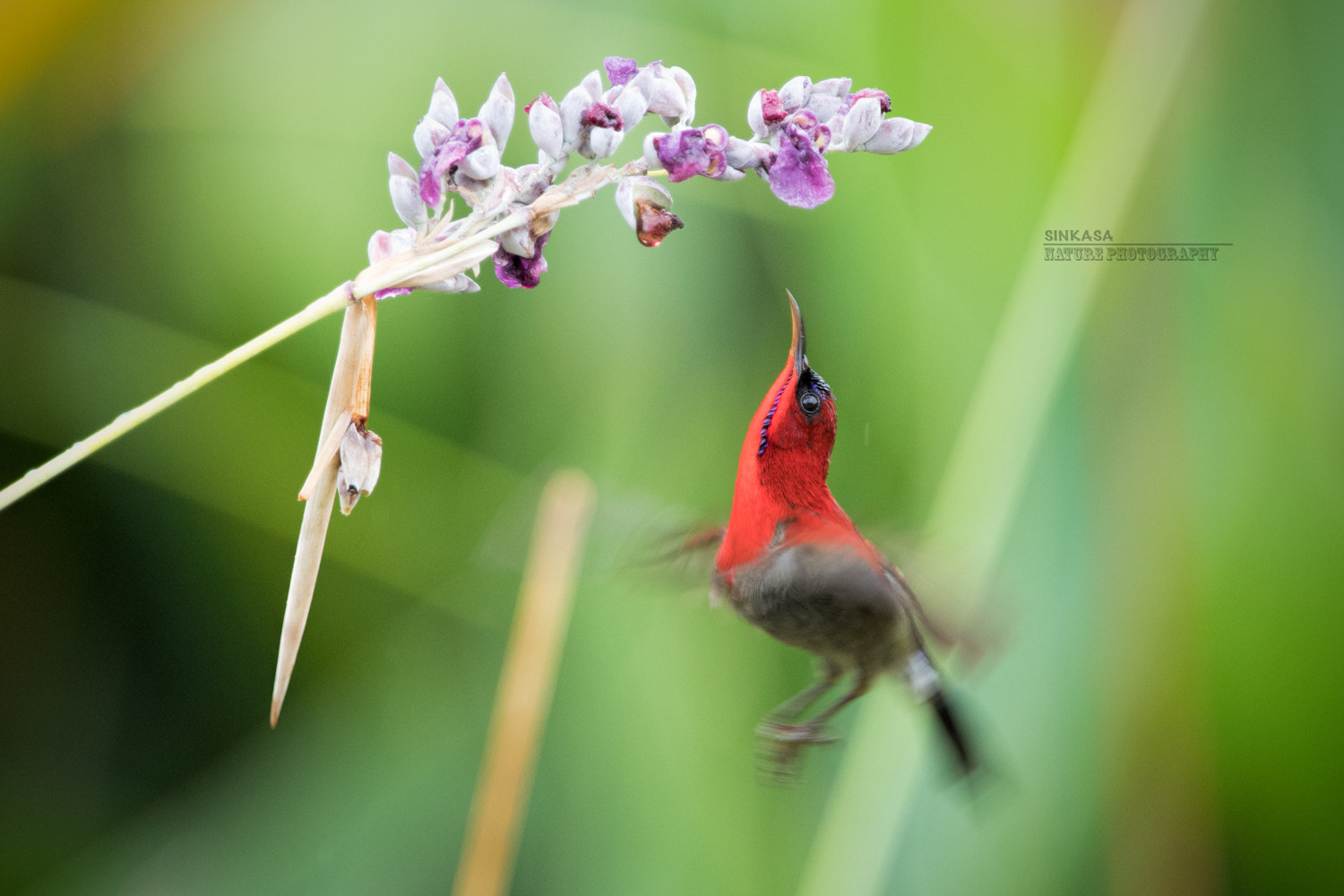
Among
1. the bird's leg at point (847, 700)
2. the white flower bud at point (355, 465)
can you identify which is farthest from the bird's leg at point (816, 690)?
the white flower bud at point (355, 465)

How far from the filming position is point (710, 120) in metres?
1.07

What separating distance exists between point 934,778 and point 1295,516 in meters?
0.50

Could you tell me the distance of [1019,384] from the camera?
939 millimetres

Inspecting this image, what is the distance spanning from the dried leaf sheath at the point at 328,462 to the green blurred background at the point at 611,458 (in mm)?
404

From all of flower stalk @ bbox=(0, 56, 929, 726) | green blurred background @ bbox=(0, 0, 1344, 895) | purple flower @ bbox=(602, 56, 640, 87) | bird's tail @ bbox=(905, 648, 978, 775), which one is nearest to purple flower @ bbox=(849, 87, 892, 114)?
flower stalk @ bbox=(0, 56, 929, 726)

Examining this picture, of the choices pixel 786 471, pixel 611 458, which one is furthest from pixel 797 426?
pixel 611 458

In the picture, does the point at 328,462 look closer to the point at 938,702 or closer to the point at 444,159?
the point at 444,159

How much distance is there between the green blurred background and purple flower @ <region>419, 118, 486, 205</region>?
43cm

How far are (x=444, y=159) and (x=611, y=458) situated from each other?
1.79 ft

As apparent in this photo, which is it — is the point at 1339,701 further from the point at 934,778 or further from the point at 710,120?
the point at 710,120

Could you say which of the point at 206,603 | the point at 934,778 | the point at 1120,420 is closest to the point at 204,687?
the point at 206,603

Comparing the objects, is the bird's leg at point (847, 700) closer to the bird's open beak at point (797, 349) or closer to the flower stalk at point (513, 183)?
the bird's open beak at point (797, 349)

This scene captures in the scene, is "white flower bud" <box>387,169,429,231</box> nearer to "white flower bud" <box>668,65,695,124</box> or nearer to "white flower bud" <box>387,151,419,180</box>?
"white flower bud" <box>387,151,419,180</box>

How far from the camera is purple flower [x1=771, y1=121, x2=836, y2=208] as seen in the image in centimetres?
42
